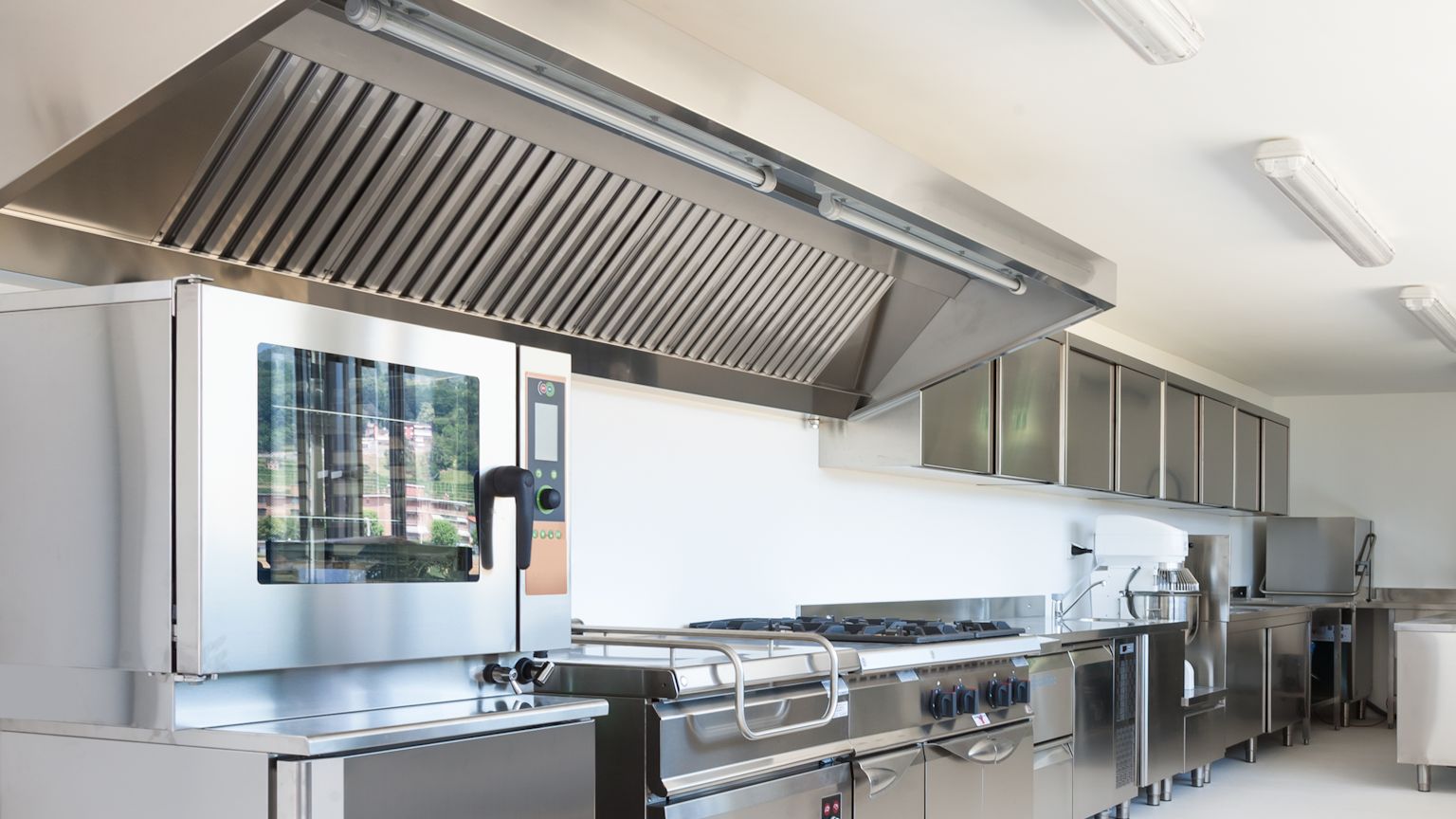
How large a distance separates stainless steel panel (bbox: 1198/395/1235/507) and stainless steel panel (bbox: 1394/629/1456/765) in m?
1.37

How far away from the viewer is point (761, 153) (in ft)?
8.01

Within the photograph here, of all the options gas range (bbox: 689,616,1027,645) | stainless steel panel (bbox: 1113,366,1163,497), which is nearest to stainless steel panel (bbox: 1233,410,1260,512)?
stainless steel panel (bbox: 1113,366,1163,497)

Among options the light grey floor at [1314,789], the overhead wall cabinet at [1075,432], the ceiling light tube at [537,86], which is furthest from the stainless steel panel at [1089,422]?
the ceiling light tube at [537,86]

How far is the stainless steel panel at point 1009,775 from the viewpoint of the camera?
347 centimetres

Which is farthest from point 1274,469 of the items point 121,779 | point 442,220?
point 121,779

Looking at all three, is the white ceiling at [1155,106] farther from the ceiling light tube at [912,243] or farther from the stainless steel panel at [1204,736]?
the stainless steel panel at [1204,736]

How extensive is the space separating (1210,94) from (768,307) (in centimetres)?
130

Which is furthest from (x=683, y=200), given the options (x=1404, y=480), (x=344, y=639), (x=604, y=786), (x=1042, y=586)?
(x=1404, y=480)

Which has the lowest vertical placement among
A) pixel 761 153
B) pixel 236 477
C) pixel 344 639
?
pixel 344 639

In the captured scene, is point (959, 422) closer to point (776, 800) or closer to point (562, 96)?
point (776, 800)

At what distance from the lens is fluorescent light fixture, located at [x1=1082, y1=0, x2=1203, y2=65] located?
2.61 meters

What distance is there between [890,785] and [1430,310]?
4.38 meters

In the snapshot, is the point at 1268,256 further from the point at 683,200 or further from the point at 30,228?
the point at 30,228

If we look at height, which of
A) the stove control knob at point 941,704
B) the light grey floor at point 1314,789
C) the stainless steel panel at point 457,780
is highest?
the stainless steel panel at point 457,780
